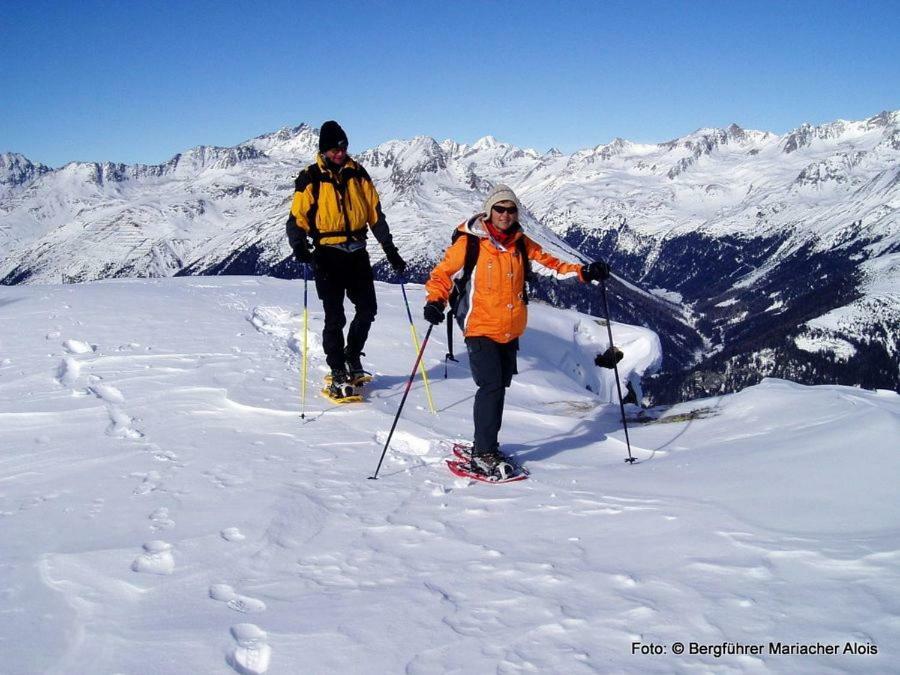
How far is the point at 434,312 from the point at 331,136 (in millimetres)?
3786

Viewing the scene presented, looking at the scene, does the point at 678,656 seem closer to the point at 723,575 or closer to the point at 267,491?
the point at 723,575

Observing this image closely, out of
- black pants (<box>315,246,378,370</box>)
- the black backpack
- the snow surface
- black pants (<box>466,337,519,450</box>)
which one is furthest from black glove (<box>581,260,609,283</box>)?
black pants (<box>315,246,378,370</box>)

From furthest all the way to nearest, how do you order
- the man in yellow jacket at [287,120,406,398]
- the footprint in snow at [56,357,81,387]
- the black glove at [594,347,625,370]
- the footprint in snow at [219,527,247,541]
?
the footprint in snow at [56,357,81,387] → the man in yellow jacket at [287,120,406,398] → the black glove at [594,347,625,370] → the footprint in snow at [219,527,247,541]

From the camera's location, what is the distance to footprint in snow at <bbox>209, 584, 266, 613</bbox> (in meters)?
3.76

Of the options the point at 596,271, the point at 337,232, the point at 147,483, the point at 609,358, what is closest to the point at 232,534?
the point at 147,483

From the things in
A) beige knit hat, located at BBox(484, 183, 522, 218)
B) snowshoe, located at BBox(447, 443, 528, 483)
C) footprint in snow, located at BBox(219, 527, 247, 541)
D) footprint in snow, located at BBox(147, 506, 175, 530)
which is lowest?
footprint in snow, located at BBox(147, 506, 175, 530)

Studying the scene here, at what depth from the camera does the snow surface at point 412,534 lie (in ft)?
10.7

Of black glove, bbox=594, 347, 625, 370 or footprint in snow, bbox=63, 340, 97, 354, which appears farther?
footprint in snow, bbox=63, 340, 97, 354

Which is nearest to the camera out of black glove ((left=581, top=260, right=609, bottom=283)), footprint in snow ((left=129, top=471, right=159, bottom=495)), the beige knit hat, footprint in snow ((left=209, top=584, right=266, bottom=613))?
footprint in snow ((left=209, top=584, right=266, bottom=613))

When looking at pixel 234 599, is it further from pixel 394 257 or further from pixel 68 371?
pixel 68 371

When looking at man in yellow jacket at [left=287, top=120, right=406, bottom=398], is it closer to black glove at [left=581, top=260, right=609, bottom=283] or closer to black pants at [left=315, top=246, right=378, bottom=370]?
black pants at [left=315, top=246, right=378, bottom=370]

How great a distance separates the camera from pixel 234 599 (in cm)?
387

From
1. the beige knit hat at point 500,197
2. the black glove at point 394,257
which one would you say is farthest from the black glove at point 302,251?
the beige knit hat at point 500,197

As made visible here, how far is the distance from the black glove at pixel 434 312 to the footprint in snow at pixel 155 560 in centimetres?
338
